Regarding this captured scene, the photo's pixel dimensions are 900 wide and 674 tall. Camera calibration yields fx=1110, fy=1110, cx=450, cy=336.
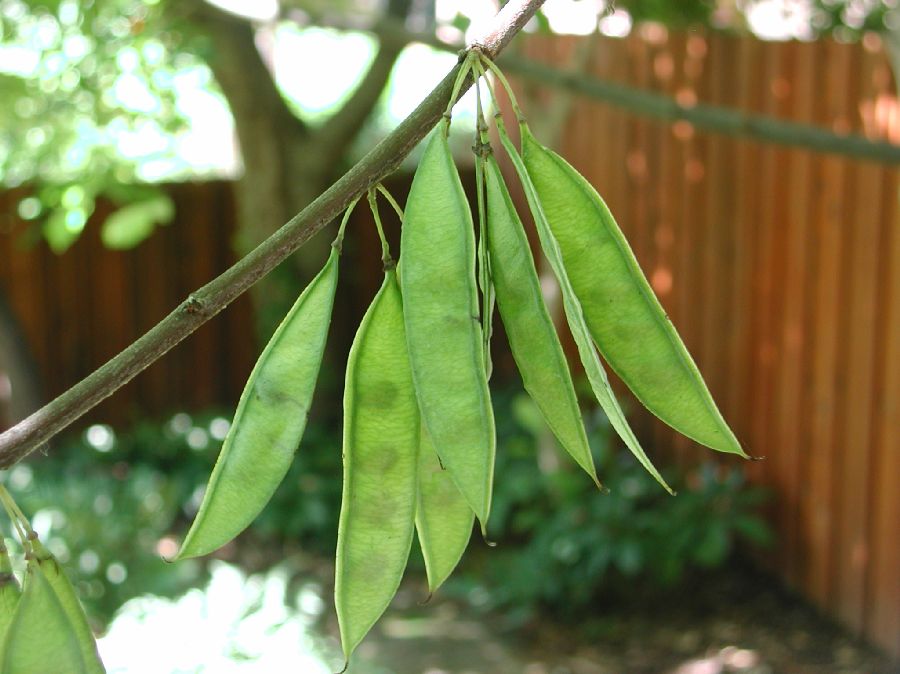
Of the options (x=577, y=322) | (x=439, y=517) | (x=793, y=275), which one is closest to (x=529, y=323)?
(x=577, y=322)

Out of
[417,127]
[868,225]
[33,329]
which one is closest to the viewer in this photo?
[417,127]

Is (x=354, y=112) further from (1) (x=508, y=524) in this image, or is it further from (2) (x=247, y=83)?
(1) (x=508, y=524)

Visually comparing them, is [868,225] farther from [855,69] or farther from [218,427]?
[218,427]

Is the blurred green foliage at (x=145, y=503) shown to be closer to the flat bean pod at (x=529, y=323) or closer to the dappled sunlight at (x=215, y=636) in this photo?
the dappled sunlight at (x=215, y=636)

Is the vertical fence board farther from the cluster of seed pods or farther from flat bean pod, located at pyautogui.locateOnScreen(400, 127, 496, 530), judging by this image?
flat bean pod, located at pyautogui.locateOnScreen(400, 127, 496, 530)

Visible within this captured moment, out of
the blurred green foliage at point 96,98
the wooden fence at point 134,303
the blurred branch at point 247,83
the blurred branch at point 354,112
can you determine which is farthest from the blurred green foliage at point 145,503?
the blurred branch at point 247,83

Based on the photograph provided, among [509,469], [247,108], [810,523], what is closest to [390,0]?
[247,108]

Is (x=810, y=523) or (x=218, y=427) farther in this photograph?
(x=218, y=427)

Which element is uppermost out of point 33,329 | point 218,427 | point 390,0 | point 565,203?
point 390,0
